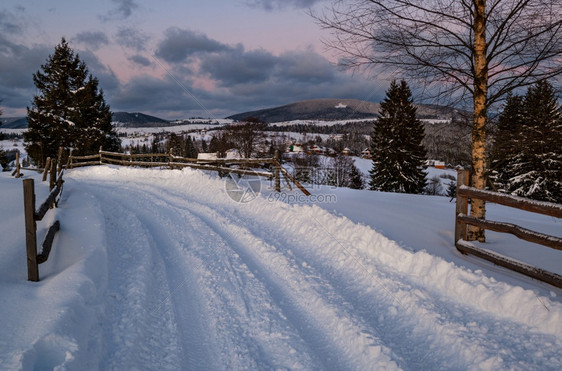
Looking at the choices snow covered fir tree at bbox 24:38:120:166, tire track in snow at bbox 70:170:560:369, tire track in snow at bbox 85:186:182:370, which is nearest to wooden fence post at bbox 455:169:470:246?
tire track in snow at bbox 70:170:560:369

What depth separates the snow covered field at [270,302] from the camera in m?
2.80

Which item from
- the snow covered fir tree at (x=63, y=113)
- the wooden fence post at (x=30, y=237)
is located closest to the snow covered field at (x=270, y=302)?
the wooden fence post at (x=30, y=237)

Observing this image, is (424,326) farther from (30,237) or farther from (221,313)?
(30,237)

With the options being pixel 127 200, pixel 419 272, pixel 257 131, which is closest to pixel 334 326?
pixel 419 272

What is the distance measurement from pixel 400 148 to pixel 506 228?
24.9m

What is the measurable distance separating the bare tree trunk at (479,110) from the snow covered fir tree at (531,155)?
1.04ft

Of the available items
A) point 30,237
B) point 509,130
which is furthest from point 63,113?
point 509,130

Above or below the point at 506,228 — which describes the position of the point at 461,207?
above

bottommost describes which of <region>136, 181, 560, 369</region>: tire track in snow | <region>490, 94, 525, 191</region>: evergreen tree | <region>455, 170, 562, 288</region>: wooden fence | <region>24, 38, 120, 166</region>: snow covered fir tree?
<region>136, 181, 560, 369</region>: tire track in snow

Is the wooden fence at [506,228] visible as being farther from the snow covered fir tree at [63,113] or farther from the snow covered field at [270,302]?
the snow covered fir tree at [63,113]

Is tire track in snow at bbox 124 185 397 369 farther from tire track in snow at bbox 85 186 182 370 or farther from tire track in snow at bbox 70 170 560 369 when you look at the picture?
tire track in snow at bbox 85 186 182 370

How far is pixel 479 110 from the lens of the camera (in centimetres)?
527

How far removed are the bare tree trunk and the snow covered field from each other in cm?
80

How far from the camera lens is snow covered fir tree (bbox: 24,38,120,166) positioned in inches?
1073
